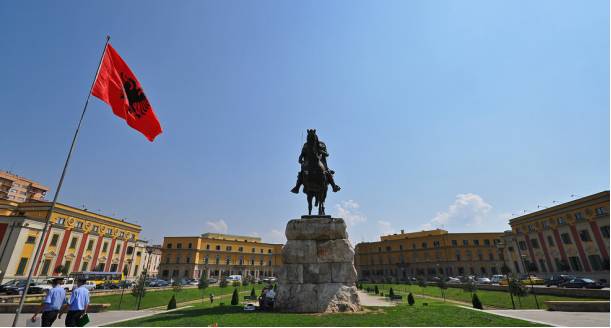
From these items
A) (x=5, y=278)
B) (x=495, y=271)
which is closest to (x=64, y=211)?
(x=5, y=278)

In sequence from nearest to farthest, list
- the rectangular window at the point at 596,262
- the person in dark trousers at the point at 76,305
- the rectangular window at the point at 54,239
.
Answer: the person in dark trousers at the point at 76,305 → the rectangular window at the point at 596,262 → the rectangular window at the point at 54,239

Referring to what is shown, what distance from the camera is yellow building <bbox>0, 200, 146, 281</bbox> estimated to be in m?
39.3

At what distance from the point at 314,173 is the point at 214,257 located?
8062 centimetres

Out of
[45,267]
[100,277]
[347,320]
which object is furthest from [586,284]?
[45,267]

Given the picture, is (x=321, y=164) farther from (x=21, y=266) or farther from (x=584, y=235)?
(x=584, y=235)

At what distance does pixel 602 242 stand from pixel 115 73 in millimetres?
57914

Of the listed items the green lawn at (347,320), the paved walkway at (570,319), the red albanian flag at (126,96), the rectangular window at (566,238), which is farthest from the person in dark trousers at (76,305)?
the rectangular window at (566,238)

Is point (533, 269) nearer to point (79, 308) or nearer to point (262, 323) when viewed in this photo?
point (262, 323)

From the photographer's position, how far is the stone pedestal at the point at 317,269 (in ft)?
33.4

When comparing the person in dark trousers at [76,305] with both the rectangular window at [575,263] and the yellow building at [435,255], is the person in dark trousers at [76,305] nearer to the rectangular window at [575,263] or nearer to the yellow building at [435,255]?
the rectangular window at [575,263]

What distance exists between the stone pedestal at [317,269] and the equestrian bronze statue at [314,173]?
1265 millimetres

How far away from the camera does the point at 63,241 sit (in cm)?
4647

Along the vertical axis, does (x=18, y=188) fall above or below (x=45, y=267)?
above

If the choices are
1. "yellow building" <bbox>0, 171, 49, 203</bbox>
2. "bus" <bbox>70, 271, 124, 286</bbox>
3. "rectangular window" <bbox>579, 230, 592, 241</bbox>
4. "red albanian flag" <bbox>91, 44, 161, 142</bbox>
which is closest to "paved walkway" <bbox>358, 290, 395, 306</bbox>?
"red albanian flag" <bbox>91, 44, 161, 142</bbox>
